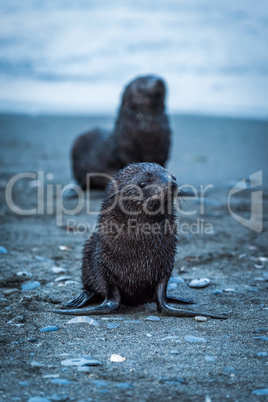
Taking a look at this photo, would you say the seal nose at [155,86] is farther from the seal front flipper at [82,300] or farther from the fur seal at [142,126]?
the seal front flipper at [82,300]

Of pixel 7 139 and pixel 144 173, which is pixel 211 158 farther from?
pixel 144 173

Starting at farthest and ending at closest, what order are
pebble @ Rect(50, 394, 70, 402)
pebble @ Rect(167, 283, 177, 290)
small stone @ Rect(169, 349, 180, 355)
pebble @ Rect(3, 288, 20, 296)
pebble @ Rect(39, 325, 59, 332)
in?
pebble @ Rect(167, 283, 177, 290) → pebble @ Rect(3, 288, 20, 296) → pebble @ Rect(39, 325, 59, 332) → small stone @ Rect(169, 349, 180, 355) → pebble @ Rect(50, 394, 70, 402)

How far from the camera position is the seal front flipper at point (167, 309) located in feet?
12.5

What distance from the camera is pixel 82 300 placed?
4090 mm

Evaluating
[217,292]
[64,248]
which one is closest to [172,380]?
[217,292]

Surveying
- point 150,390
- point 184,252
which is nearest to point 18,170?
point 184,252

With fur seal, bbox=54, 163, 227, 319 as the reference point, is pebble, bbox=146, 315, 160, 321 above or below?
below

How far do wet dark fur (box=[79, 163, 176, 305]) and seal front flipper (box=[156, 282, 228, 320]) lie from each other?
0.06 m

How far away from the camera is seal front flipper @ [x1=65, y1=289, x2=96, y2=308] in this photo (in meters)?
4.03

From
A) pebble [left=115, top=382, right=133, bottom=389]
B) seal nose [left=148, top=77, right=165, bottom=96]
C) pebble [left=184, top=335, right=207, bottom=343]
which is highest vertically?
seal nose [left=148, top=77, right=165, bottom=96]

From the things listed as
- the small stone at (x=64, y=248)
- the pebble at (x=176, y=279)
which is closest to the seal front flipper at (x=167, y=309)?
the pebble at (x=176, y=279)

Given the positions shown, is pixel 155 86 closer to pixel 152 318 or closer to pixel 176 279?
pixel 176 279

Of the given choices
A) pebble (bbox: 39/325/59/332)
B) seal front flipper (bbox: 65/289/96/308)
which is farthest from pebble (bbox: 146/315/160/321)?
pebble (bbox: 39/325/59/332)

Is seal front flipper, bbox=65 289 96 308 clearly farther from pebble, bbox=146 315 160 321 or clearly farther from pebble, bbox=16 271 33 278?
pebble, bbox=16 271 33 278
